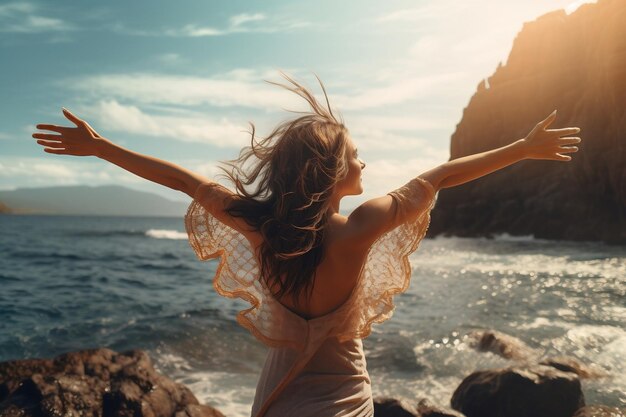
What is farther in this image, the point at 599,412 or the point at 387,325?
the point at 387,325

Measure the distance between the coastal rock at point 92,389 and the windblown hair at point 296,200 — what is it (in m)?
3.91

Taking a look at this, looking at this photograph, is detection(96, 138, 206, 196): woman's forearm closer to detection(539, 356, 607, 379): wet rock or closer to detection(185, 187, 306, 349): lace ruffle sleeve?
detection(185, 187, 306, 349): lace ruffle sleeve

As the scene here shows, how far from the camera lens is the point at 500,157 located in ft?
7.70

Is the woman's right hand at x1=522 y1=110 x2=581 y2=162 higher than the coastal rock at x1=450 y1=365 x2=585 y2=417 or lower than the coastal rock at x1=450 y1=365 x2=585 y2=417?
higher

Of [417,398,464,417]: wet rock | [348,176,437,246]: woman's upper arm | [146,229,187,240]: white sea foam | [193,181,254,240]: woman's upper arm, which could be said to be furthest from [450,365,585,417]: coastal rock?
[146,229,187,240]: white sea foam

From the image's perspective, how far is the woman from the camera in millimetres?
2115

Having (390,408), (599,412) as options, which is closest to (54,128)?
(390,408)

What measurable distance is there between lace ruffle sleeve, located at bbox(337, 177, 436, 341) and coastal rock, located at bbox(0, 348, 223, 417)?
3.79m

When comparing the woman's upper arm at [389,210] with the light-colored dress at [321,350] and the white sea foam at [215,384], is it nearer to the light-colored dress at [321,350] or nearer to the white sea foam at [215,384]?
the light-colored dress at [321,350]

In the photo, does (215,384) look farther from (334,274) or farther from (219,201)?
(334,274)

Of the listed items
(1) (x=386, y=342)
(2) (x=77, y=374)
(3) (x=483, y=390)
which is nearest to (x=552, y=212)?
(1) (x=386, y=342)

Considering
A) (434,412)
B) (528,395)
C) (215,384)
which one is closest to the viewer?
(434,412)

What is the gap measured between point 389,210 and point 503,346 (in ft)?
26.5

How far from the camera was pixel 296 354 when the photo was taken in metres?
2.22
